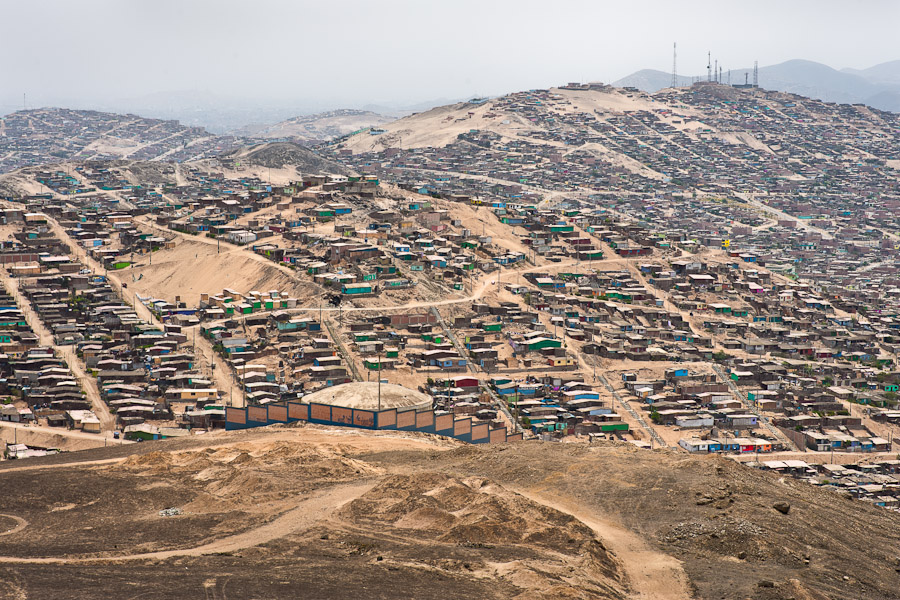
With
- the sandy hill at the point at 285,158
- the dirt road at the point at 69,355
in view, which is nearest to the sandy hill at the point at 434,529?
the dirt road at the point at 69,355

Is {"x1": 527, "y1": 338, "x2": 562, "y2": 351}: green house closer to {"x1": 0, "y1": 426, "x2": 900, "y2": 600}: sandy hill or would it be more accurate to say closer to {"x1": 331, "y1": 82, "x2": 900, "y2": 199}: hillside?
{"x1": 0, "y1": 426, "x2": 900, "y2": 600}: sandy hill

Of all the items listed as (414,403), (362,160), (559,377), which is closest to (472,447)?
(414,403)

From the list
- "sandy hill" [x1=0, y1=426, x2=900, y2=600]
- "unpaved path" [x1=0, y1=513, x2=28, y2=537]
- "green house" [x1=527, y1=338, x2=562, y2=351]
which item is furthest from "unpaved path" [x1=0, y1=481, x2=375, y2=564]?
"green house" [x1=527, y1=338, x2=562, y2=351]

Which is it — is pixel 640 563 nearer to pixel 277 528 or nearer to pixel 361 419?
pixel 277 528

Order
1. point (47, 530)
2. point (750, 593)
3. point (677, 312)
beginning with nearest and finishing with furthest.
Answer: point (750, 593) → point (47, 530) → point (677, 312)

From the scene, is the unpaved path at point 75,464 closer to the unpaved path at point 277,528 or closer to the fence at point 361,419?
the unpaved path at point 277,528

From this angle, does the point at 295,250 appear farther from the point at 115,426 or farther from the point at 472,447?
the point at 472,447

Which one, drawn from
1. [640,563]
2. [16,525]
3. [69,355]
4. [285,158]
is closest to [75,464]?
[16,525]
